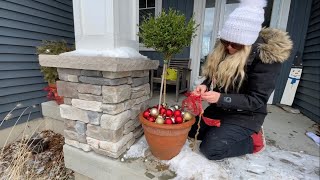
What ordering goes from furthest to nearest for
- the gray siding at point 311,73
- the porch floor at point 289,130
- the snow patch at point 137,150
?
the gray siding at point 311,73
the porch floor at point 289,130
the snow patch at point 137,150

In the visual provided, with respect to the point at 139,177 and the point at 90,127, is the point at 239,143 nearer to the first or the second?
the point at 139,177

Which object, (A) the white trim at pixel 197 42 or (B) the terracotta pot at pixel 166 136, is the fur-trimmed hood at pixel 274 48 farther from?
(A) the white trim at pixel 197 42

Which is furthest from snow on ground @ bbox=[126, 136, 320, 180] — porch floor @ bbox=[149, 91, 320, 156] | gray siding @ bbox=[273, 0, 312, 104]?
gray siding @ bbox=[273, 0, 312, 104]

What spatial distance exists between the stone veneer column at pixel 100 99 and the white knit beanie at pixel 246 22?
Result: 66 cm

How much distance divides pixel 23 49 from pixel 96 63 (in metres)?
1.80

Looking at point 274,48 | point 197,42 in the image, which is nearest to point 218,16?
point 197,42

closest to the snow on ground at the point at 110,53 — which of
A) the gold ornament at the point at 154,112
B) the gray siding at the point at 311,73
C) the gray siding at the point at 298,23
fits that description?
the gold ornament at the point at 154,112

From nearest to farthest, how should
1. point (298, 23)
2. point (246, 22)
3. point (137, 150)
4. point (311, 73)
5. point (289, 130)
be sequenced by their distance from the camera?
1. point (246, 22)
2. point (137, 150)
3. point (289, 130)
4. point (311, 73)
5. point (298, 23)

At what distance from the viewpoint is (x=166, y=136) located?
125 cm

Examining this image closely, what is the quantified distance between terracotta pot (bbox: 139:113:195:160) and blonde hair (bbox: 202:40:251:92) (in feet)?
1.18

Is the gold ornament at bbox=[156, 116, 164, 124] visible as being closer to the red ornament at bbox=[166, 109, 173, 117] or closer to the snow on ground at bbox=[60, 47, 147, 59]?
the red ornament at bbox=[166, 109, 173, 117]

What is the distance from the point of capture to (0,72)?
7.29 feet

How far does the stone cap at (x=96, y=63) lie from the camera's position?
3.86ft

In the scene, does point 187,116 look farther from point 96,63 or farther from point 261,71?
point 96,63
